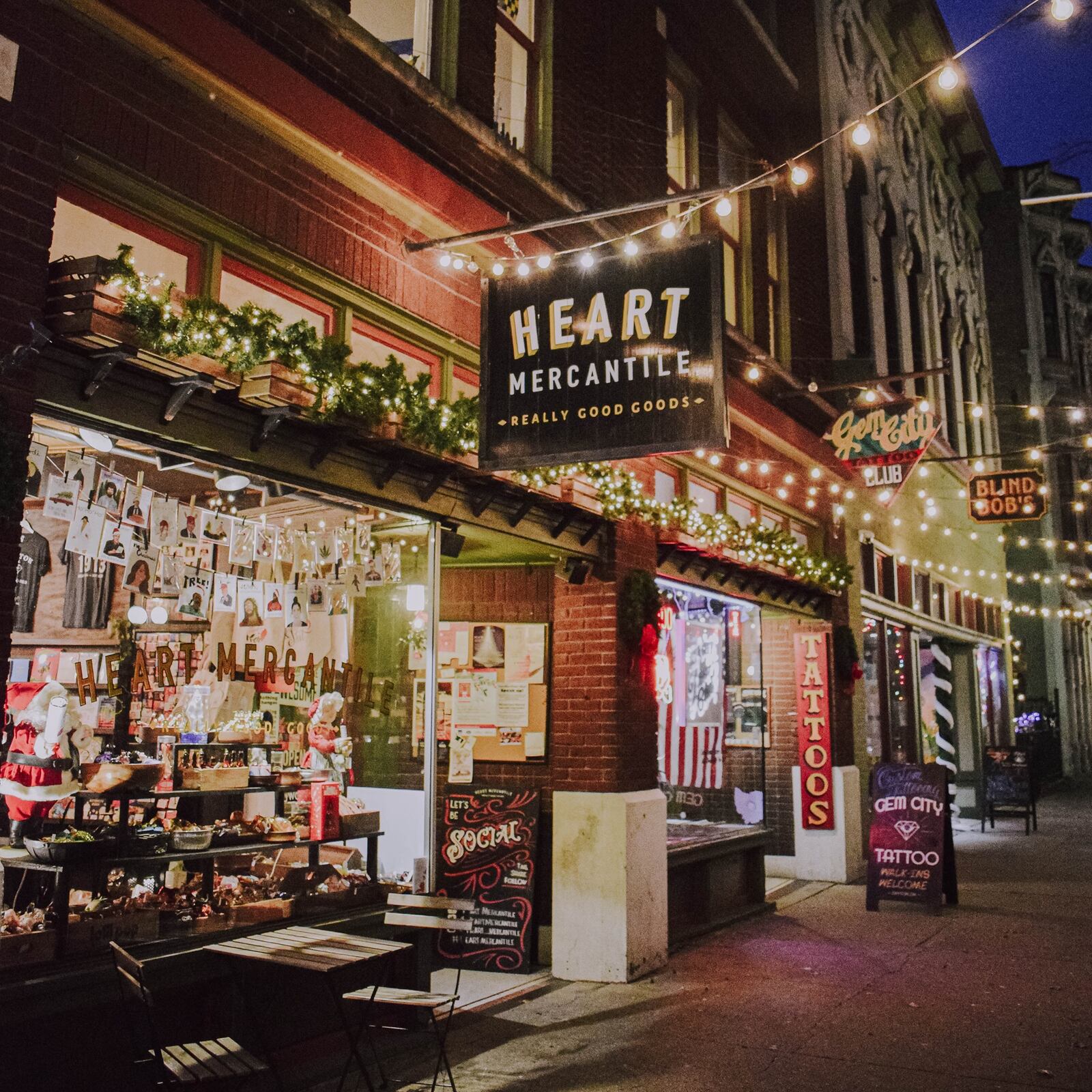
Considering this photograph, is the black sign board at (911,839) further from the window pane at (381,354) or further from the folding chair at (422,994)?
the window pane at (381,354)

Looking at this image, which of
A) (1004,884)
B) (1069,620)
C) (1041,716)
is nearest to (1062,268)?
(1069,620)

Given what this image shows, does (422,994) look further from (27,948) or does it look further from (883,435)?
(883,435)

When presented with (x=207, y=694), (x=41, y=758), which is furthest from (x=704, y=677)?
(x=41, y=758)

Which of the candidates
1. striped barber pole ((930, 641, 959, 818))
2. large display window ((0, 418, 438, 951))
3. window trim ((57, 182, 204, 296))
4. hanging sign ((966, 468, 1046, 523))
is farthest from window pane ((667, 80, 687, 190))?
striped barber pole ((930, 641, 959, 818))

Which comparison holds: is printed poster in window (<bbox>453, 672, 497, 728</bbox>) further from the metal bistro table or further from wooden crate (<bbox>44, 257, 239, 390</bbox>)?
wooden crate (<bbox>44, 257, 239, 390</bbox>)

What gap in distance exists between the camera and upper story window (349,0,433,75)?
25.6ft

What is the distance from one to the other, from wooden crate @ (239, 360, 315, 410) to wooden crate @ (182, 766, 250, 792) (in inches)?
83.2

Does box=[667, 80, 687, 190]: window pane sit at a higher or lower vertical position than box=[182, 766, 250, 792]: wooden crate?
higher

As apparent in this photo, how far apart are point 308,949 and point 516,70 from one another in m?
7.74

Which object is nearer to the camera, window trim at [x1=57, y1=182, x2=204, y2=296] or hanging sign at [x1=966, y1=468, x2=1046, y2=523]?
window trim at [x1=57, y1=182, x2=204, y2=296]

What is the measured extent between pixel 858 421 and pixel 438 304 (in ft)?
28.0

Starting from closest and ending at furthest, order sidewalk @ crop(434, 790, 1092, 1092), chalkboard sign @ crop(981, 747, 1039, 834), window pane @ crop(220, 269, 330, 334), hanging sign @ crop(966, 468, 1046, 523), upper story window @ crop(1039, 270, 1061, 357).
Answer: sidewalk @ crop(434, 790, 1092, 1092), window pane @ crop(220, 269, 330, 334), chalkboard sign @ crop(981, 747, 1039, 834), hanging sign @ crop(966, 468, 1046, 523), upper story window @ crop(1039, 270, 1061, 357)

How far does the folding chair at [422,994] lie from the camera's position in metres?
5.00

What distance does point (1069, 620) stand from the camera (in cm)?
3216
